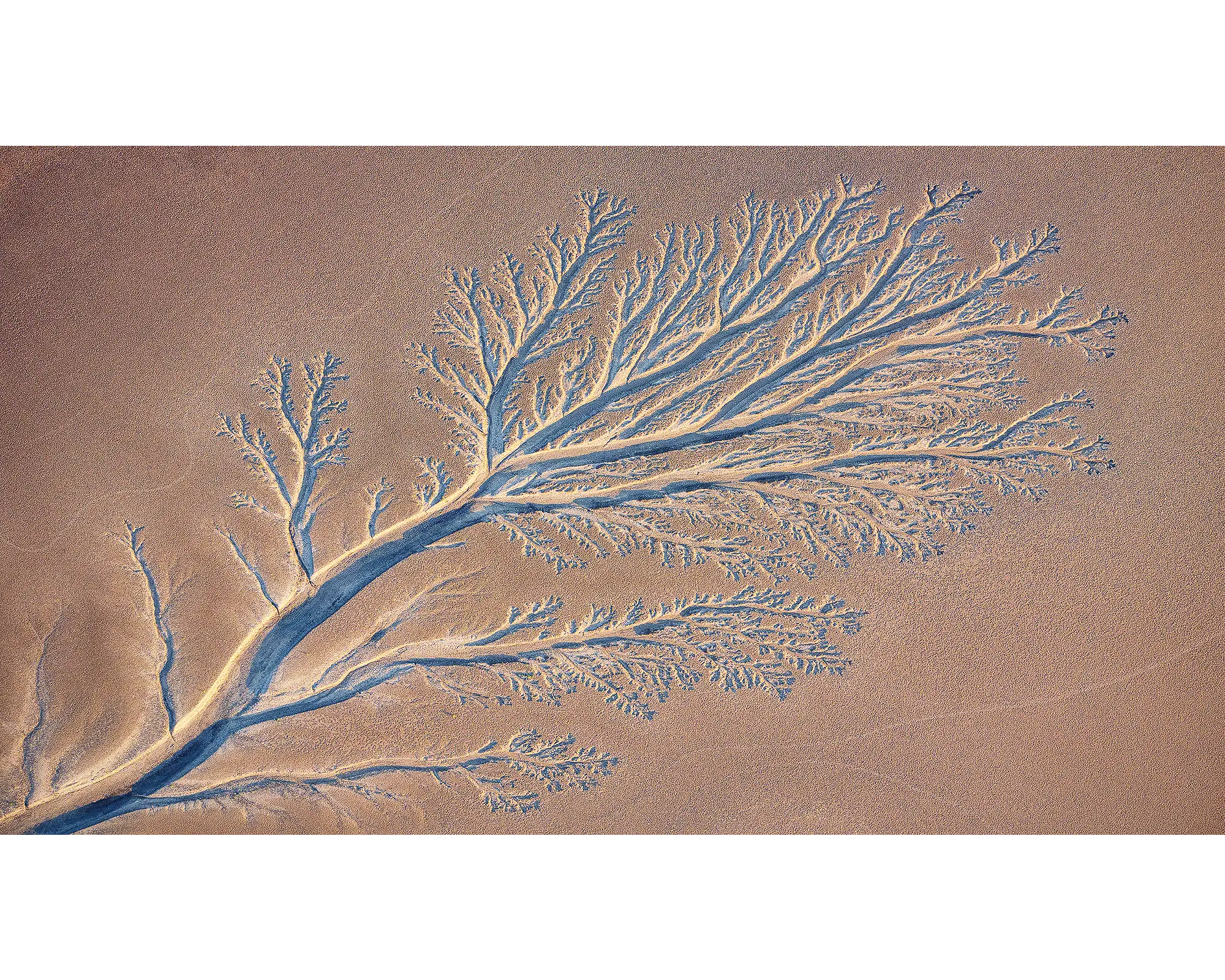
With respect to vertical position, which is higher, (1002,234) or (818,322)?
(1002,234)

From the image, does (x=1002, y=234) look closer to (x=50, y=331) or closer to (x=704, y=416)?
(x=704, y=416)

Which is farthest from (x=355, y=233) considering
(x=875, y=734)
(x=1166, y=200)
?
(x=1166, y=200)

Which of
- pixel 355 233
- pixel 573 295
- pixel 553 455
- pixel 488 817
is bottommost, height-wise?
pixel 488 817

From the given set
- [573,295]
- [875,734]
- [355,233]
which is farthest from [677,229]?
[875,734]

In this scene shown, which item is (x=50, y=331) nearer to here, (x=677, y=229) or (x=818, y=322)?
(x=677, y=229)

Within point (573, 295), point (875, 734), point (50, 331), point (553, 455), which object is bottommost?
point (875, 734)

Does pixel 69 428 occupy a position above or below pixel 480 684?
above
